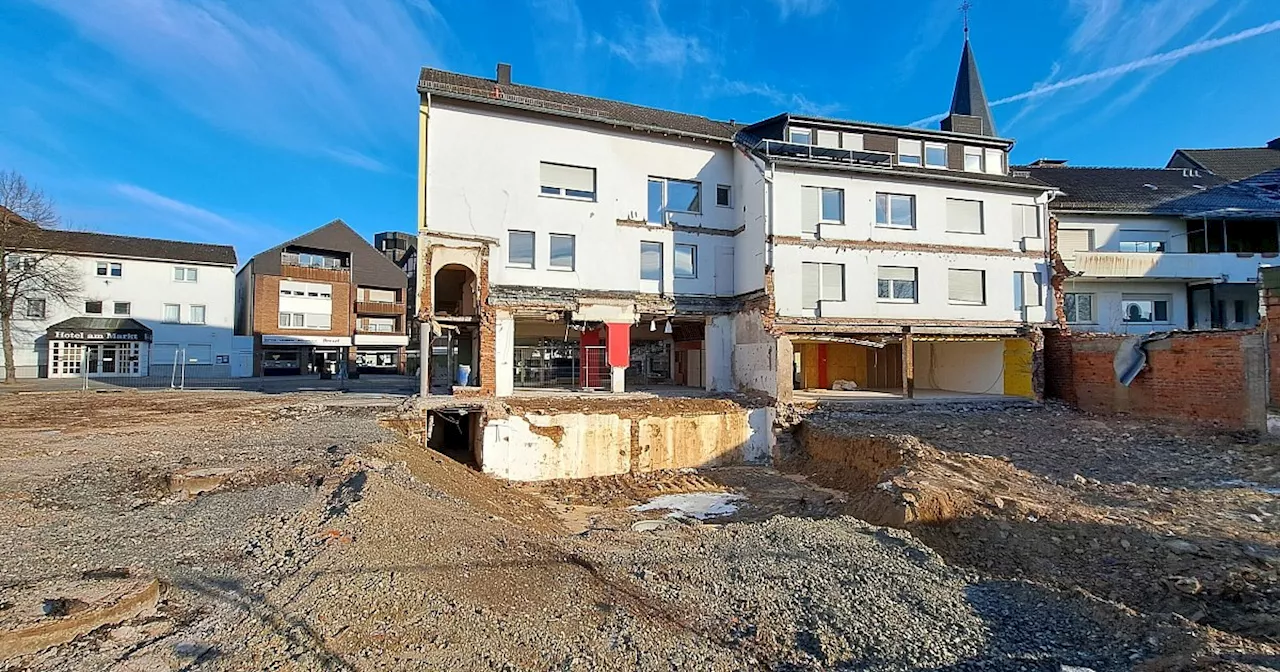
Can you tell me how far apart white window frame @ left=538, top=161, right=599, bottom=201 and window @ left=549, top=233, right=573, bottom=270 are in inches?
56.7

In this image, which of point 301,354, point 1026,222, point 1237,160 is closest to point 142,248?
point 301,354

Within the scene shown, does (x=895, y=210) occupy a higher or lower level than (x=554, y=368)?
higher

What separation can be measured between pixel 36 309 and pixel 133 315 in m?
4.35

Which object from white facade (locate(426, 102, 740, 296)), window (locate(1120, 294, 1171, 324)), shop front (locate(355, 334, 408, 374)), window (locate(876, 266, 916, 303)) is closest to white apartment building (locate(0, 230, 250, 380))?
shop front (locate(355, 334, 408, 374))

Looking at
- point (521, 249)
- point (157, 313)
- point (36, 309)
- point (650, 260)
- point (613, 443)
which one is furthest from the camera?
point (157, 313)

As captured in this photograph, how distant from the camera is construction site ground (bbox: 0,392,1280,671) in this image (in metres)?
4.32

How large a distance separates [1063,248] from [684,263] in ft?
60.6

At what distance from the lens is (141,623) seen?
4.25m

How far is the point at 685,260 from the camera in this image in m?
22.2

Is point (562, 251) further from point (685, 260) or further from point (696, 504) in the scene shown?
point (696, 504)

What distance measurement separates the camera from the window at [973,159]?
23219mm

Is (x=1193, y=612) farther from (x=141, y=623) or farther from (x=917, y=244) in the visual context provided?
(x=917, y=244)

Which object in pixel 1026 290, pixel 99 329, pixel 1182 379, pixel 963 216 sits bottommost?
pixel 1182 379

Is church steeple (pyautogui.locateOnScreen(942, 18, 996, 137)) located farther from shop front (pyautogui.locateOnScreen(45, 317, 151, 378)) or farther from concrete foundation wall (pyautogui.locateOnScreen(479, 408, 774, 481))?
shop front (pyautogui.locateOnScreen(45, 317, 151, 378))
